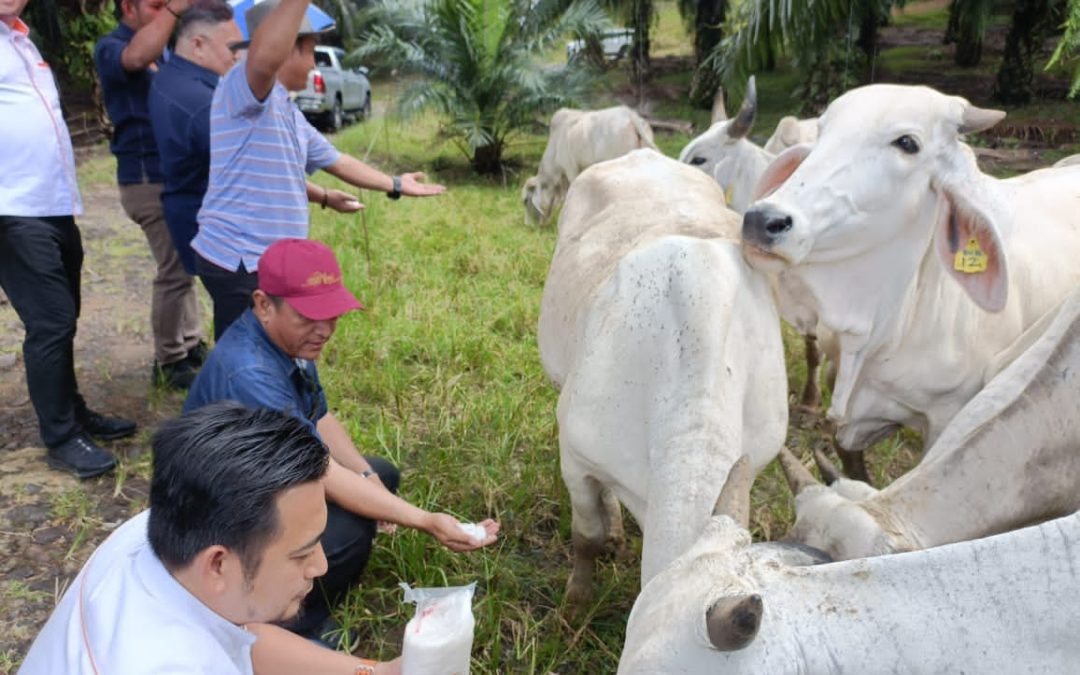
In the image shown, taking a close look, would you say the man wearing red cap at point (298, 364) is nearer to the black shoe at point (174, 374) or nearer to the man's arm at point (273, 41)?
the man's arm at point (273, 41)

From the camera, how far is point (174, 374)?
491 centimetres

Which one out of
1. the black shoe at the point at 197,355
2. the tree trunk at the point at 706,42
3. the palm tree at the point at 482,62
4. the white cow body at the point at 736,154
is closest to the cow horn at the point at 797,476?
the black shoe at the point at 197,355

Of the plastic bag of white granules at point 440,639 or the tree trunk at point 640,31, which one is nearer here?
the plastic bag of white granules at point 440,639

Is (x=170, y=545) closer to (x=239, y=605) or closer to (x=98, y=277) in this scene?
(x=239, y=605)

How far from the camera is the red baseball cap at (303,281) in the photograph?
8.70 ft

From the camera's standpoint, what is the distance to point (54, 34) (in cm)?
1256

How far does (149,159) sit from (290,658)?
10.4 feet

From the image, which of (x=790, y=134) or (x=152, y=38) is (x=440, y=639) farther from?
(x=790, y=134)

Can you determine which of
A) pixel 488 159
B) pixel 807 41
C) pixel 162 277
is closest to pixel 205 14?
pixel 162 277

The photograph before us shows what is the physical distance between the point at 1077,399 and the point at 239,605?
6.84 feet

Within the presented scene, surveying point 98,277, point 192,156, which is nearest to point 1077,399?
point 192,156

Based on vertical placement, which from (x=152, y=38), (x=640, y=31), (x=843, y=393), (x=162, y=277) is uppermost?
(x=152, y=38)

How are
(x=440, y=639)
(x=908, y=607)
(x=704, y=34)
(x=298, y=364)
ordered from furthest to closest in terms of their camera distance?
(x=704, y=34) → (x=298, y=364) → (x=440, y=639) → (x=908, y=607)

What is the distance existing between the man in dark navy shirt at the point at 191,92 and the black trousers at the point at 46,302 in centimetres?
54
